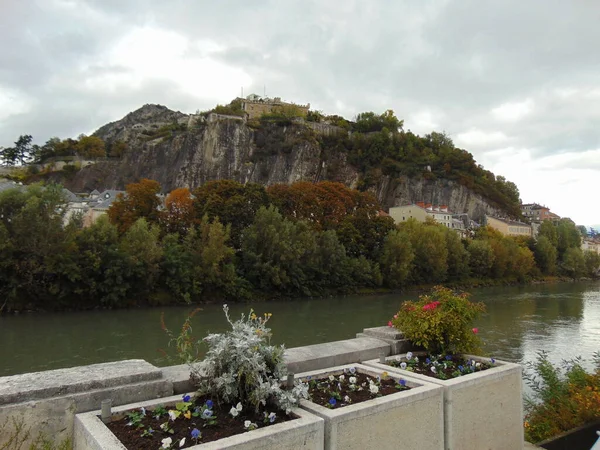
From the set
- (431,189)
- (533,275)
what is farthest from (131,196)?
(431,189)

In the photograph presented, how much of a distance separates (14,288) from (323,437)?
30.6 metres

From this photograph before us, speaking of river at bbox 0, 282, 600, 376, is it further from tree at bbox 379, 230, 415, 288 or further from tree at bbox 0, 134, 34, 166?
tree at bbox 0, 134, 34, 166

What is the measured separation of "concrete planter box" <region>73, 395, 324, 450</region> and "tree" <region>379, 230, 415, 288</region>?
4514 centimetres

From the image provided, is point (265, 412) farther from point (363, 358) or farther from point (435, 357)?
point (435, 357)

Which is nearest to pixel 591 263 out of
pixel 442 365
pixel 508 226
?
pixel 508 226

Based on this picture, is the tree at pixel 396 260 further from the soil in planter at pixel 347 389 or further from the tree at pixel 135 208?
the soil in planter at pixel 347 389

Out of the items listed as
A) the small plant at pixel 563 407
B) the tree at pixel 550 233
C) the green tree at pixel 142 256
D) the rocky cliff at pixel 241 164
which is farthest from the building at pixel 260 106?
the small plant at pixel 563 407

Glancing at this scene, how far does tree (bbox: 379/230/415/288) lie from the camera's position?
47.6m

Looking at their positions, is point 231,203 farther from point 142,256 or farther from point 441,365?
point 441,365

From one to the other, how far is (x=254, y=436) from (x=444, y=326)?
10.6 ft

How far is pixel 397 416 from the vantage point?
12.0 ft

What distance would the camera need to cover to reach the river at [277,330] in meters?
17.6

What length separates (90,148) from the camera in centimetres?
10344

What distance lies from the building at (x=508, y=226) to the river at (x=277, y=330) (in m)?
62.4
